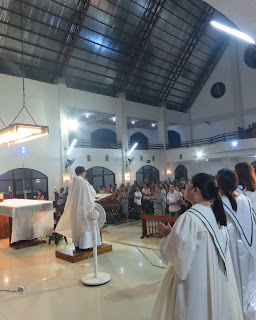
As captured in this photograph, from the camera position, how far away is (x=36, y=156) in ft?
46.2

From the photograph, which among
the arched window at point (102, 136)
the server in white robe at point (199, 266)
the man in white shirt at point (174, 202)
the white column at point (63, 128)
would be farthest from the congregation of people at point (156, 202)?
the arched window at point (102, 136)

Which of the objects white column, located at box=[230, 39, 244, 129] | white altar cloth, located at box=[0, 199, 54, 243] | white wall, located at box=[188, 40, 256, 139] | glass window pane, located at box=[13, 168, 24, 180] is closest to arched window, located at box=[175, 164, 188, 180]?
white wall, located at box=[188, 40, 256, 139]

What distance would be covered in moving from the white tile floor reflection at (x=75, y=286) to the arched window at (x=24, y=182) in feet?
24.0

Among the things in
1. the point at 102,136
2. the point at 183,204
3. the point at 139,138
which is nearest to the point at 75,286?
the point at 183,204

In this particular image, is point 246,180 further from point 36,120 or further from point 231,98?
point 231,98

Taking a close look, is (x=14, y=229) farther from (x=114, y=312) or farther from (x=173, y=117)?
(x=173, y=117)

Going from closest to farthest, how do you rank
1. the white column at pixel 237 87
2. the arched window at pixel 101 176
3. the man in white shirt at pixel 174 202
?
Result: 1. the man in white shirt at pixel 174 202
2. the arched window at pixel 101 176
3. the white column at pixel 237 87

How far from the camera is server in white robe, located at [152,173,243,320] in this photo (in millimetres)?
1985

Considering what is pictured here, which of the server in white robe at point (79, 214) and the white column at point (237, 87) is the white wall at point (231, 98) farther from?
the server in white robe at point (79, 214)

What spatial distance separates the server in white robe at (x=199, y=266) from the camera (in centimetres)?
199

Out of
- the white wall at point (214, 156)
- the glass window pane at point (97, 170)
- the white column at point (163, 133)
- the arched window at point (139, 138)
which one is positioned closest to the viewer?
the white wall at point (214, 156)

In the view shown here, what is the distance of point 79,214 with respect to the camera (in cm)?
567

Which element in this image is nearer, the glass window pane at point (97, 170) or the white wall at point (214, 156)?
the white wall at point (214, 156)

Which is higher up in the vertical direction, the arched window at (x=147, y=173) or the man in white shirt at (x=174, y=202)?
the arched window at (x=147, y=173)
